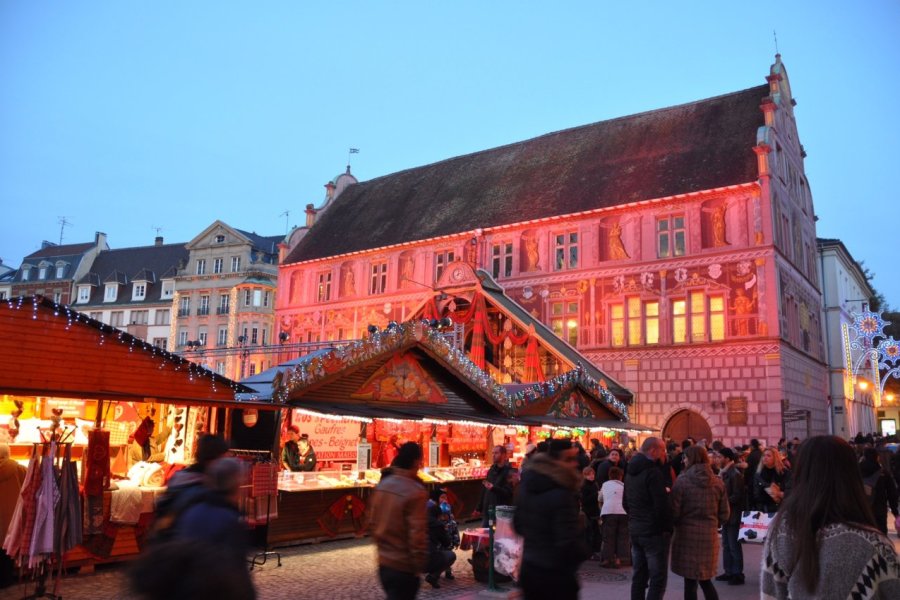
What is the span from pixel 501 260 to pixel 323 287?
1092 centimetres

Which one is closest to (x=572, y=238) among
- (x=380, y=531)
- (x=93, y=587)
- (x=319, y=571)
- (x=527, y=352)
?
A: (x=527, y=352)

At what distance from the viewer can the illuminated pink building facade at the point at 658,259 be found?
26.6 m

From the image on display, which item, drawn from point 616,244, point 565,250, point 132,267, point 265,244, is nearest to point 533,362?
point 565,250

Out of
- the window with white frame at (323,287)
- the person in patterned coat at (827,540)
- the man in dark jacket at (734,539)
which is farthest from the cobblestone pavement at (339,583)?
the window with white frame at (323,287)

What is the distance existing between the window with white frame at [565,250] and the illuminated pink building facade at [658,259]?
0.28 feet

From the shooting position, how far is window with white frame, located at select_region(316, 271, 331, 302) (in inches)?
1511

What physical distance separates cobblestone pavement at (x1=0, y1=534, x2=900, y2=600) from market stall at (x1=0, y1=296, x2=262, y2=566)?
590 mm

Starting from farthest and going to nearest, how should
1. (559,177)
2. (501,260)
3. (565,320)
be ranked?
(559,177), (501,260), (565,320)

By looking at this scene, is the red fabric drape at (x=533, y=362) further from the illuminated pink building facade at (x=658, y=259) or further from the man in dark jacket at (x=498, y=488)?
the man in dark jacket at (x=498, y=488)

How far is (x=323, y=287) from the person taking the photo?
3875 cm

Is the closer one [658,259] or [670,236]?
[670,236]

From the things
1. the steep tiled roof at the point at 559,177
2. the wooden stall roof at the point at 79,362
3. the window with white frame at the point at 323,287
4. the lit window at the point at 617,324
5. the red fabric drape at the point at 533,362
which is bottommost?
the wooden stall roof at the point at 79,362

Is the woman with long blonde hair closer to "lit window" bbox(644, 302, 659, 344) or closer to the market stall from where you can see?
the market stall

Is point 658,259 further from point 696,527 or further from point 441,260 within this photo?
point 696,527
